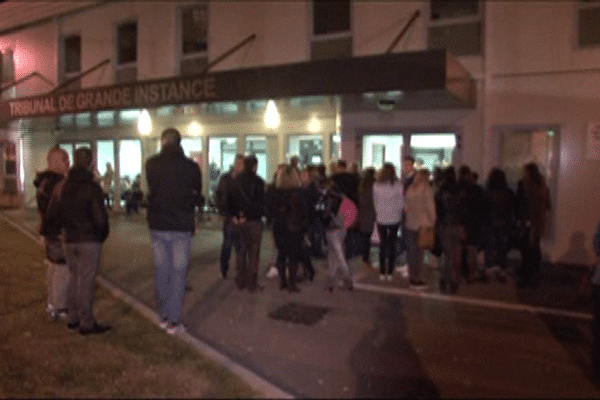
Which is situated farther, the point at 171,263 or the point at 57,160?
the point at 57,160

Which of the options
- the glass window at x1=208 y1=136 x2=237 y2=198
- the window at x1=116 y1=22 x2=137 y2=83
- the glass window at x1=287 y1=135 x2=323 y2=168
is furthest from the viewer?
the window at x1=116 y1=22 x2=137 y2=83

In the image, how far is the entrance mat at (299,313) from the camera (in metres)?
6.91

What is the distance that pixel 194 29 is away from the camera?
16.6 meters

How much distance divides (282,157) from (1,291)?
8.34 metres

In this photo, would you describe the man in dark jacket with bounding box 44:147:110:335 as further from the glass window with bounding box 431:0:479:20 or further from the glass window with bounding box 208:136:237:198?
the glass window with bounding box 208:136:237:198

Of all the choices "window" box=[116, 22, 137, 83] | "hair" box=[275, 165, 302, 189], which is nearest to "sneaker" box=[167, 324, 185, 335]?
A: "hair" box=[275, 165, 302, 189]

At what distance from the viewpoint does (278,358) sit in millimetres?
5672

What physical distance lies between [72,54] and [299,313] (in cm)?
1621

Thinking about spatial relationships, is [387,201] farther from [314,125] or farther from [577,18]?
[314,125]

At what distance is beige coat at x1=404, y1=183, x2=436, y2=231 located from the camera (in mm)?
7953

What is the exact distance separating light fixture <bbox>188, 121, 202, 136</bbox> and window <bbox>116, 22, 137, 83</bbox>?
2.58 meters

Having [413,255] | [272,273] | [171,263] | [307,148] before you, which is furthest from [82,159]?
[307,148]

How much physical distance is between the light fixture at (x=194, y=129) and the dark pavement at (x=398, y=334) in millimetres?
7707

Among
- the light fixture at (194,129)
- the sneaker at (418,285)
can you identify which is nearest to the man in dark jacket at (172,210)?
the sneaker at (418,285)
